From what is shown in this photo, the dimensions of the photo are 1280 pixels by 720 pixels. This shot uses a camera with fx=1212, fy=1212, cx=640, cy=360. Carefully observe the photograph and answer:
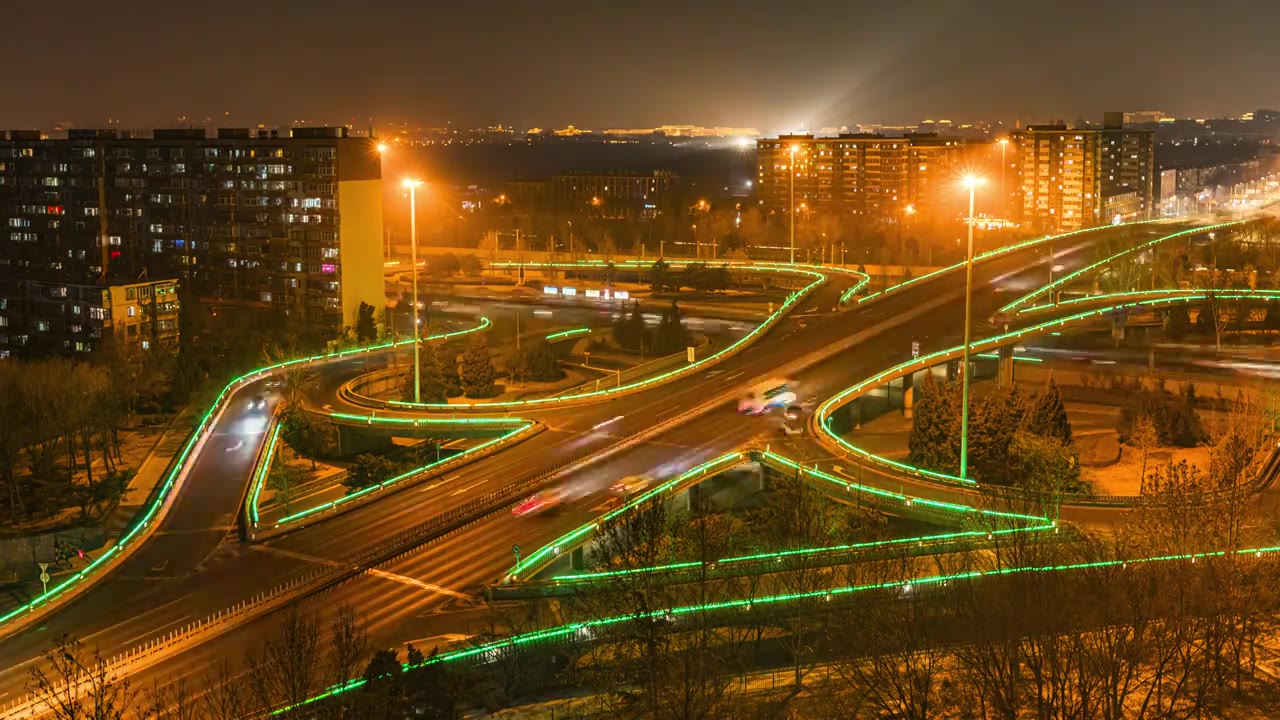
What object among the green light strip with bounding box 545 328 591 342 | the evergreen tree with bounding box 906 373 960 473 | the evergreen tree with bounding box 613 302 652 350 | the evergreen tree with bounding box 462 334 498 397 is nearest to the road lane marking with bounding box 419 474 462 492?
the evergreen tree with bounding box 906 373 960 473

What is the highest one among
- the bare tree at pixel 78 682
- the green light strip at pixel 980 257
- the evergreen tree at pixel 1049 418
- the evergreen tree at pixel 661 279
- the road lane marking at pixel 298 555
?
the green light strip at pixel 980 257

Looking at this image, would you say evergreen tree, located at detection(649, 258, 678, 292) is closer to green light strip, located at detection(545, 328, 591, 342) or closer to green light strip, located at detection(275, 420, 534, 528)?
green light strip, located at detection(545, 328, 591, 342)

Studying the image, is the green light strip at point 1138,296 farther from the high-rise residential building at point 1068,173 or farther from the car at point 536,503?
the high-rise residential building at point 1068,173

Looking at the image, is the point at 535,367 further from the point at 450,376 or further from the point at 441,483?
the point at 441,483

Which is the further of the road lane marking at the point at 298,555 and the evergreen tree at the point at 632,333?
the evergreen tree at the point at 632,333

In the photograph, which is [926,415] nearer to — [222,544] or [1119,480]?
[1119,480]

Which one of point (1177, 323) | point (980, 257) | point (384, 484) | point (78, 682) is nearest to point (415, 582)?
point (384, 484)

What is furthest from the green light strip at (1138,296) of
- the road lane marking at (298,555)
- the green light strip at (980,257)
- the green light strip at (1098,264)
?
the road lane marking at (298,555)
